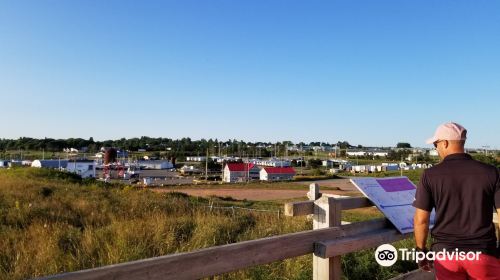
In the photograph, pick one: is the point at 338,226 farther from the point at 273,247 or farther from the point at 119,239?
the point at 119,239

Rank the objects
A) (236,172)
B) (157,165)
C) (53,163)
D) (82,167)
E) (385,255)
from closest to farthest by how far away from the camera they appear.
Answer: (385,255)
(236,172)
(53,163)
(82,167)
(157,165)

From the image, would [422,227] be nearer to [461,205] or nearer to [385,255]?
[461,205]

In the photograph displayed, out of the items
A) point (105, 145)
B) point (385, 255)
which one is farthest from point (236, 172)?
point (105, 145)

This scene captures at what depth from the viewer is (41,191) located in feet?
57.6

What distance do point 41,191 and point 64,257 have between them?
13.8 m

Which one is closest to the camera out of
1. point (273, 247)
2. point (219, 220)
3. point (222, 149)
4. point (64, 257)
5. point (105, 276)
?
point (105, 276)

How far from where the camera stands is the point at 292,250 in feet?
10.6

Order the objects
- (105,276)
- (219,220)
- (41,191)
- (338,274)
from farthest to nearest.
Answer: (41,191), (219,220), (338,274), (105,276)

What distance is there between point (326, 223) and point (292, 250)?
60 centimetres

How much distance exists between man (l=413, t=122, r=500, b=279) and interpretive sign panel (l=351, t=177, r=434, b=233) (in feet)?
2.56

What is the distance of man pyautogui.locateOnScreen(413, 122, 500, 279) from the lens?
3.13 m

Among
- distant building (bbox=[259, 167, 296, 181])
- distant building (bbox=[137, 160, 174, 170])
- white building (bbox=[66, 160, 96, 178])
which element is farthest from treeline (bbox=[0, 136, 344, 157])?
distant building (bbox=[259, 167, 296, 181])

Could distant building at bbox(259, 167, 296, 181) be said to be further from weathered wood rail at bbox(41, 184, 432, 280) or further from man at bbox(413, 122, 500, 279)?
man at bbox(413, 122, 500, 279)

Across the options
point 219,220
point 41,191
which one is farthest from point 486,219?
point 41,191
